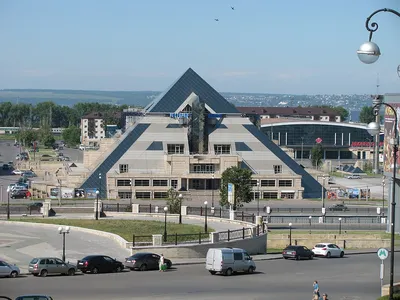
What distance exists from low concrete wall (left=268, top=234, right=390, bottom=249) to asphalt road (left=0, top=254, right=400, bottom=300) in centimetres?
1280

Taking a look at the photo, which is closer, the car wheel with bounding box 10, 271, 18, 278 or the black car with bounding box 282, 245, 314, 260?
the car wheel with bounding box 10, 271, 18, 278

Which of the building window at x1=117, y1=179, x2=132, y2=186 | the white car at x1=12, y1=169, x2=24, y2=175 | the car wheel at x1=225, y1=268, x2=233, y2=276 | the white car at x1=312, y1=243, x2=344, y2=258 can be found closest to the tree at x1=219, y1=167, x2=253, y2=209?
the building window at x1=117, y1=179, x2=132, y2=186

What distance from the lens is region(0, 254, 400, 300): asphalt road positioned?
1275 inches

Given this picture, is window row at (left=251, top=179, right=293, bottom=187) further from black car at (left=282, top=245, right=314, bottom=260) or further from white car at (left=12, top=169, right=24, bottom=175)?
black car at (left=282, top=245, right=314, bottom=260)

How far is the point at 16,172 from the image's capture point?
11869 cm

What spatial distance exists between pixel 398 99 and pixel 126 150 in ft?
147

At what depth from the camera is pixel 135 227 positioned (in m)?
50.8

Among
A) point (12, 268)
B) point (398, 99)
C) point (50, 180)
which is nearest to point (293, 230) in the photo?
point (398, 99)

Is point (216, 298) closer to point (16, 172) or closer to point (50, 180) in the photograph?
point (50, 180)

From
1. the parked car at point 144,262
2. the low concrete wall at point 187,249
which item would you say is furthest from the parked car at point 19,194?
the parked car at point 144,262

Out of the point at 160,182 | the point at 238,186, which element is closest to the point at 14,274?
the point at 238,186

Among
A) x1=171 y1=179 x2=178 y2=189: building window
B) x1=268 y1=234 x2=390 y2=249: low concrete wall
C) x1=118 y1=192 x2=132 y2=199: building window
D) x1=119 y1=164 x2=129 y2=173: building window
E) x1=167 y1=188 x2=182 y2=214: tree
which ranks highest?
x1=119 y1=164 x2=129 y2=173: building window

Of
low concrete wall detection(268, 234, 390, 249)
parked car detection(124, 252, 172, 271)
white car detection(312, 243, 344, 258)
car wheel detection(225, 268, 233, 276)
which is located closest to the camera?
car wheel detection(225, 268, 233, 276)

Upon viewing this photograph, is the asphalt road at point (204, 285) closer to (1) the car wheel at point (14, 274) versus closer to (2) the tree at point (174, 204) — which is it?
(1) the car wheel at point (14, 274)
